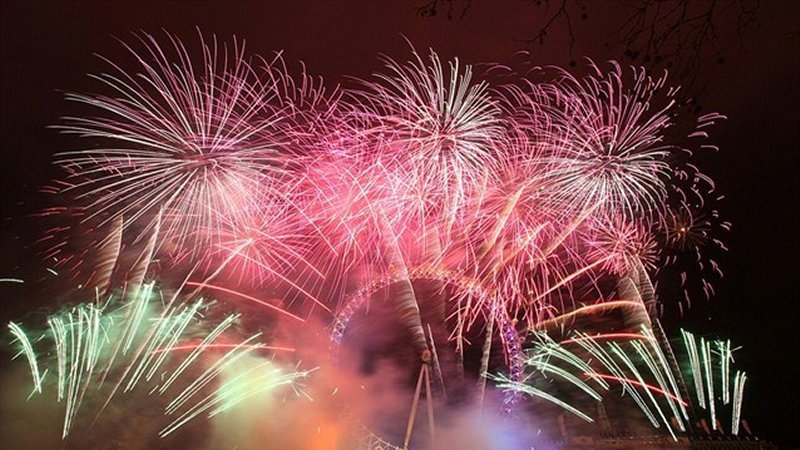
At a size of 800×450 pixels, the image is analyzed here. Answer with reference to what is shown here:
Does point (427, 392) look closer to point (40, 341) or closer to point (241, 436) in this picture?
point (241, 436)

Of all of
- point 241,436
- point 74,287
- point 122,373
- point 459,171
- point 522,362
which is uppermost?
point 459,171

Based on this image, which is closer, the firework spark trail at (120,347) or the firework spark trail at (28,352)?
the firework spark trail at (120,347)

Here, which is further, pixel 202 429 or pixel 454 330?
pixel 202 429

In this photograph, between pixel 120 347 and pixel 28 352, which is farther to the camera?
pixel 28 352

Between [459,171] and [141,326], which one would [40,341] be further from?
[459,171]

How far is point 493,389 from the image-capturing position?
1739cm

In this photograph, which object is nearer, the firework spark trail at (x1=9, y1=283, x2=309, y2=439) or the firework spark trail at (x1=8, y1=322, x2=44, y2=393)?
the firework spark trail at (x1=9, y1=283, x2=309, y2=439)

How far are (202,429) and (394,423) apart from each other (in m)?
6.28

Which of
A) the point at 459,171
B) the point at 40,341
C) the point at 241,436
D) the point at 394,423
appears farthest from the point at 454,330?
the point at 40,341

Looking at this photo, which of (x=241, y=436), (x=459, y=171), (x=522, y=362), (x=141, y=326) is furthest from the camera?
(x=241, y=436)

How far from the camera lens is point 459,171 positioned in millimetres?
13523

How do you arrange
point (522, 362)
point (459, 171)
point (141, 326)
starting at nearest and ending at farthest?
1. point (459, 171)
2. point (141, 326)
3. point (522, 362)

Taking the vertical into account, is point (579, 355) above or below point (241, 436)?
above

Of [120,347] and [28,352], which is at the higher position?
[120,347]
